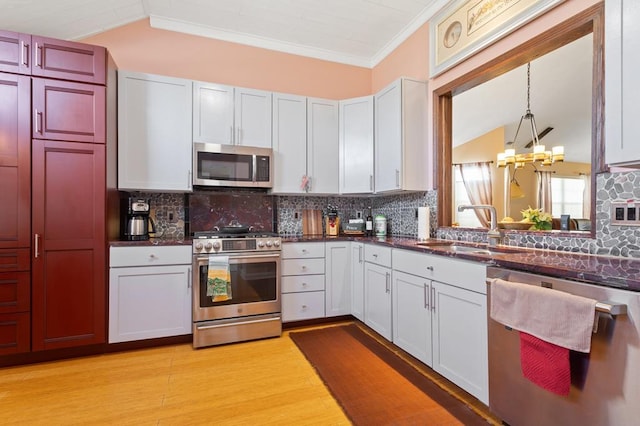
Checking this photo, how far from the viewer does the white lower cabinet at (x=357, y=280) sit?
299 cm

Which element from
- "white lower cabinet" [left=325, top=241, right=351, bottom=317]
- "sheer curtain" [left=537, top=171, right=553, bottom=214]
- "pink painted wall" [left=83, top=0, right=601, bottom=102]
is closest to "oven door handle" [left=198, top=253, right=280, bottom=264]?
"white lower cabinet" [left=325, top=241, right=351, bottom=317]

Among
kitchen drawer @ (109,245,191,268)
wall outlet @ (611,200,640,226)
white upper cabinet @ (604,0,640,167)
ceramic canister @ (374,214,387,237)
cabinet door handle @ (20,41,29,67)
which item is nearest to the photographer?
white upper cabinet @ (604,0,640,167)

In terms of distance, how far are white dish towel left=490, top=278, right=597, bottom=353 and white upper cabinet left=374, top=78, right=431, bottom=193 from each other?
5.15 ft

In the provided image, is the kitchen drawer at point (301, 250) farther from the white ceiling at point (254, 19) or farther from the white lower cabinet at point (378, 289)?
the white ceiling at point (254, 19)

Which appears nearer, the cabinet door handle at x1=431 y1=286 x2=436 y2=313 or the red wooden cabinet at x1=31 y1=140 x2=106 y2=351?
the cabinet door handle at x1=431 y1=286 x2=436 y2=313

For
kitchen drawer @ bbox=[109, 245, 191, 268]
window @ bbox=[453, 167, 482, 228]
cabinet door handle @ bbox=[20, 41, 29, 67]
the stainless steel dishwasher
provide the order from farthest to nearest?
window @ bbox=[453, 167, 482, 228]
kitchen drawer @ bbox=[109, 245, 191, 268]
cabinet door handle @ bbox=[20, 41, 29, 67]
the stainless steel dishwasher

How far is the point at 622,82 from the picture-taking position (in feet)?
4.07

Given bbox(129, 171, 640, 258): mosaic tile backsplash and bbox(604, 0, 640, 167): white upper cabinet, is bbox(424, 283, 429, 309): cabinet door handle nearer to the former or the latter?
bbox(129, 171, 640, 258): mosaic tile backsplash

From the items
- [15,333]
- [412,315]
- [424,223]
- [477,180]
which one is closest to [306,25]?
[424,223]

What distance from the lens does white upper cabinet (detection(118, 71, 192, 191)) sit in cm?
270

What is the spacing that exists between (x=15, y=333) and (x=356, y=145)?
3333 millimetres

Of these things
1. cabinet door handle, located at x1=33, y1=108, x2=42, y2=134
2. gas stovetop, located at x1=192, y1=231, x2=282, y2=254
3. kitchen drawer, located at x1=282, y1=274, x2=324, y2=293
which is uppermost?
cabinet door handle, located at x1=33, y1=108, x2=42, y2=134

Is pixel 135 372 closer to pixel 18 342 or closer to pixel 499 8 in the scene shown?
pixel 18 342

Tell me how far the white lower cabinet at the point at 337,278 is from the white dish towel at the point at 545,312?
175 cm
